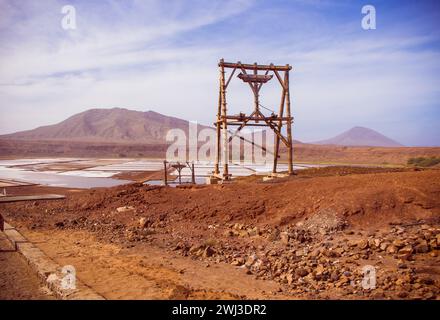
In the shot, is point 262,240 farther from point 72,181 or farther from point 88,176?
point 88,176

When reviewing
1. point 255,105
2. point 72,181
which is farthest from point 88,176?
point 255,105

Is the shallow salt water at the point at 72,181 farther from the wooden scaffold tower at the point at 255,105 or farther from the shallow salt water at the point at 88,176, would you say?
the wooden scaffold tower at the point at 255,105

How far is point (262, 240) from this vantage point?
8133mm

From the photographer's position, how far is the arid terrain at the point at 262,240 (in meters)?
5.55

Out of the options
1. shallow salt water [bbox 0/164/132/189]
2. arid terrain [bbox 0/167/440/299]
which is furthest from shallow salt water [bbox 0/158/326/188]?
arid terrain [bbox 0/167/440/299]

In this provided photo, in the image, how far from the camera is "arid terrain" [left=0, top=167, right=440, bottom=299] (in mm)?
5546

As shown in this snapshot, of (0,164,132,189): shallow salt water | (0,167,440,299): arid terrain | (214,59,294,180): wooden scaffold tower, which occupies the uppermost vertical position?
(214,59,294,180): wooden scaffold tower

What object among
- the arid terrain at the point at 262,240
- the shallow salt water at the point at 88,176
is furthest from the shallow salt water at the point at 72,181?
the arid terrain at the point at 262,240

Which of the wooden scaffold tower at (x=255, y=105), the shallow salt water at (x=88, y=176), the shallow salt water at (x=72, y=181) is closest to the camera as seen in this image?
the wooden scaffold tower at (x=255, y=105)

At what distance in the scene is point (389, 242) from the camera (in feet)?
21.4

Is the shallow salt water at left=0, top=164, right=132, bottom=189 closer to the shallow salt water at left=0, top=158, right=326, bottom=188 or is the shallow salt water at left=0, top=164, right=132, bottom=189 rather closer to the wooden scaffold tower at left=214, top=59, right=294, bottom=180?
the shallow salt water at left=0, top=158, right=326, bottom=188

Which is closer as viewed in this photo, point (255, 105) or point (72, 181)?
point (255, 105)
